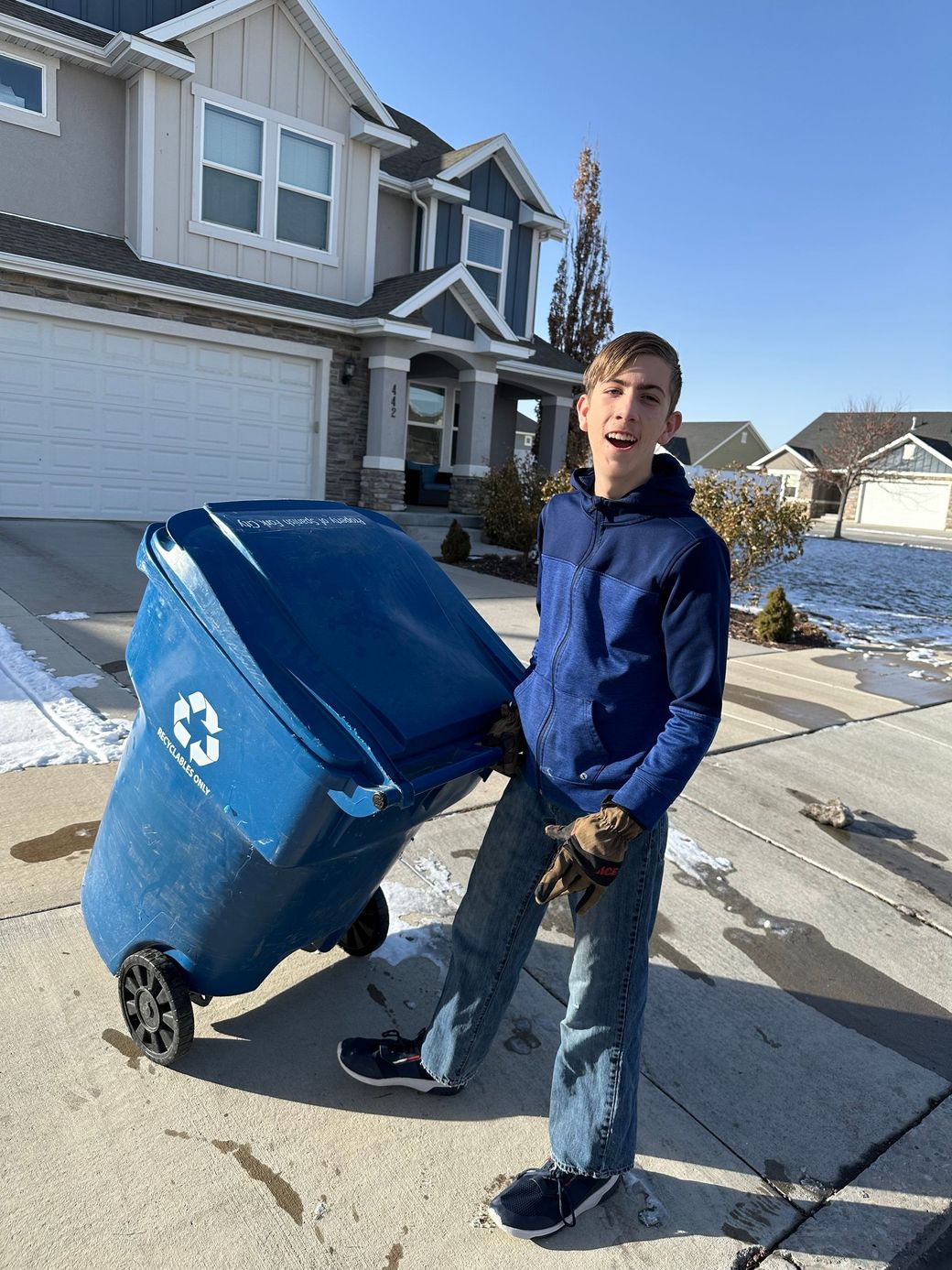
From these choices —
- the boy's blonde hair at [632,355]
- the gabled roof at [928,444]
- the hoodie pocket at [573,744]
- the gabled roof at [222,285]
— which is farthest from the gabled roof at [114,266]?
the gabled roof at [928,444]

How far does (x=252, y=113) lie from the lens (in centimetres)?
1127

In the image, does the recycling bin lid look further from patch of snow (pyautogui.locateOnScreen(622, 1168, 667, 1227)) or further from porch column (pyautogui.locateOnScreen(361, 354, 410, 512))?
porch column (pyautogui.locateOnScreen(361, 354, 410, 512))

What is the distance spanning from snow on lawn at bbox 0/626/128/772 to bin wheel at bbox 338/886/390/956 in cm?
177

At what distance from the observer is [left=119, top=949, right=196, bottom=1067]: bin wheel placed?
2.01m

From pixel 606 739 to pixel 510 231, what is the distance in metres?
15.3

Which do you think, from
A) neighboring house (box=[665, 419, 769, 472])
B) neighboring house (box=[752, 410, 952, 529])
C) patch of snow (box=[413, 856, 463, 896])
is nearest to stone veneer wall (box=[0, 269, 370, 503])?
patch of snow (box=[413, 856, 463, 896])

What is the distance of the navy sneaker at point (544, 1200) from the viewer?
1.78m

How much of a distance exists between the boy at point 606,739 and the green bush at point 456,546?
927cm

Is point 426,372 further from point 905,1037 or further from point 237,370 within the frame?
point 905,1037

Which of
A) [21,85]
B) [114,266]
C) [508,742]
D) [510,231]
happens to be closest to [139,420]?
[114,266]

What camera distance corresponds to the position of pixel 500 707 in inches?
79.4

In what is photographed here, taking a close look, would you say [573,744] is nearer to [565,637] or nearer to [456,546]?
[565,637]

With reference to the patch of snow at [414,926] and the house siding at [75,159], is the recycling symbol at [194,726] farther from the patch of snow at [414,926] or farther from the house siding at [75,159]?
the house siding at [75,159]

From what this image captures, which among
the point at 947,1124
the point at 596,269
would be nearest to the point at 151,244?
the point at 947,1124
